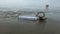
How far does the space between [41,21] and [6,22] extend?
1.04 feet

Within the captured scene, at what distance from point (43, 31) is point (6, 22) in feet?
1.26

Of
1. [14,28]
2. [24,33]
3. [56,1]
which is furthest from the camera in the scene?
[56,1]

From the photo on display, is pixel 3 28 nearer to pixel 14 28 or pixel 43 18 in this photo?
pixel 14 28

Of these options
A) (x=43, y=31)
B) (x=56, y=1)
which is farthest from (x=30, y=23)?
(x=56, y=1)

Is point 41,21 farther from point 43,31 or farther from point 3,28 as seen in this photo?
point 3,28

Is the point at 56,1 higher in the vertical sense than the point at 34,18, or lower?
higher

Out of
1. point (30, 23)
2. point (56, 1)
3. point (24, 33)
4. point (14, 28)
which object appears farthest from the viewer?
point (56, 1)

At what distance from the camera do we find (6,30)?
37.4 inches

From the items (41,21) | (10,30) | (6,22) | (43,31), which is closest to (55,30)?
(43,31)

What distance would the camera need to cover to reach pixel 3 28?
1.00m

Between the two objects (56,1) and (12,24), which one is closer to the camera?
(12,24)

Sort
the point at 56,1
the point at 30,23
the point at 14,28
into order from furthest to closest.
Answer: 1. the point at 56,1
2. the point at 30,23
3. the point at 14,28

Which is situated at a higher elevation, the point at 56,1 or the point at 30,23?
the point at 56,1

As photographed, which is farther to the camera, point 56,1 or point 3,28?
point 56,1
